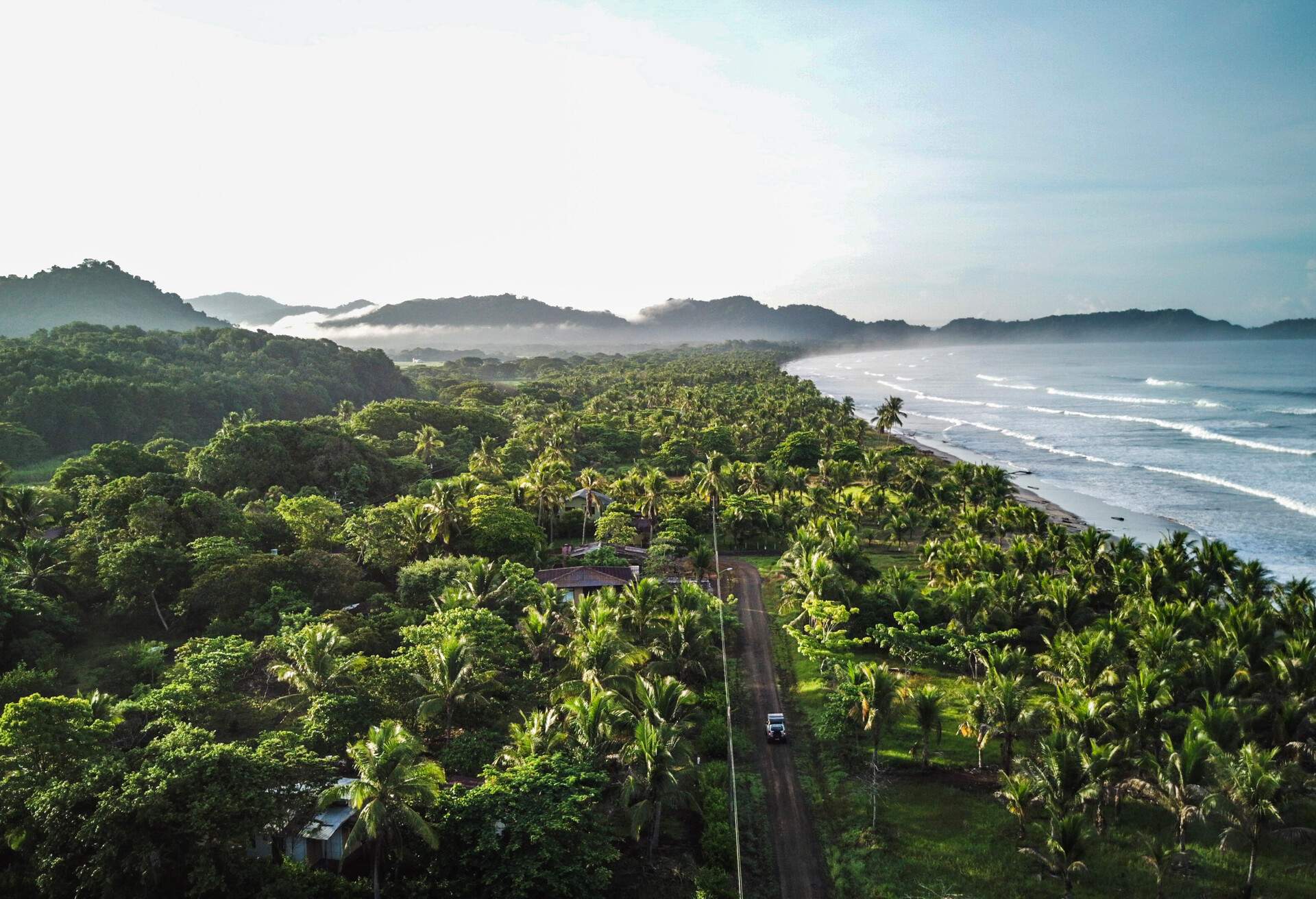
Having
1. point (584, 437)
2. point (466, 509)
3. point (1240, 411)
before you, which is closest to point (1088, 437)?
point (1240, 411)

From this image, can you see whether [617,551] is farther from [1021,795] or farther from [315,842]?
[1021,795]

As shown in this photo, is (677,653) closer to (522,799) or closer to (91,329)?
(522,799)

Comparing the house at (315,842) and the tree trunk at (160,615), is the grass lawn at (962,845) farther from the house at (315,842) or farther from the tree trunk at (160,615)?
the tree trunk at (160,615)

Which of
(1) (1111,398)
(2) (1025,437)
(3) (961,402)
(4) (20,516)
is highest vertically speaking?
(1) (1111,398)

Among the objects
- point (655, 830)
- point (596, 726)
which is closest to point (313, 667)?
point (596, 726)

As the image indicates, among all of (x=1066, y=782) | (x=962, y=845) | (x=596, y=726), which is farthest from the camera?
(x=962, y=845)

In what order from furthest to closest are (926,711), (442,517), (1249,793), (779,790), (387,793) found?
(442,517) < (926,711) < (779,790) < (1249,793) < (387,793)

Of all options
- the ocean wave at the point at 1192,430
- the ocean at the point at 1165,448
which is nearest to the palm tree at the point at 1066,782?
the ocean at the point at 1165,448
